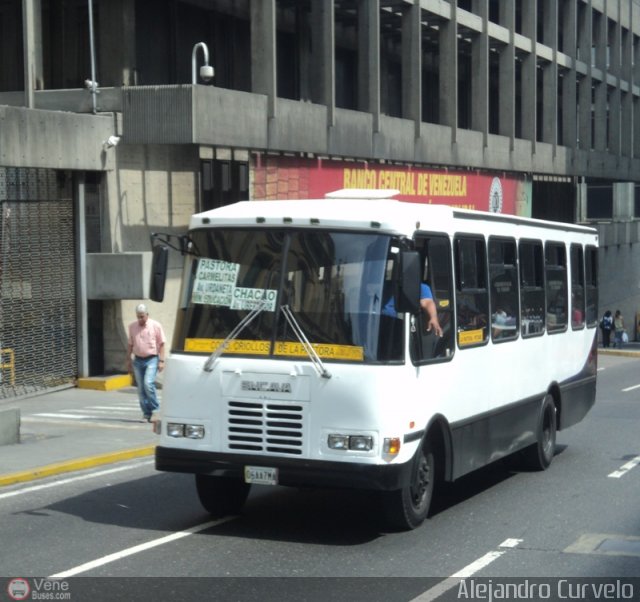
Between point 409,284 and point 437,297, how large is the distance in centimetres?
115

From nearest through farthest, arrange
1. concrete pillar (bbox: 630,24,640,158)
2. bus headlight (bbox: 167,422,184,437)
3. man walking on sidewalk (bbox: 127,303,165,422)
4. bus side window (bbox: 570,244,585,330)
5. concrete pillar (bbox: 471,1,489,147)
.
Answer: bus headlight (bbox: 167,422,184,437) → bus side window (bbox: 570,244,585,330) → man walking on sidewalk (bbox: 127,303,165,422) → concrete pillar (bbox: 471,1,489,147) → concrete pillar (bbox: 630,24,640,158)

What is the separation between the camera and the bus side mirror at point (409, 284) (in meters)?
9.64

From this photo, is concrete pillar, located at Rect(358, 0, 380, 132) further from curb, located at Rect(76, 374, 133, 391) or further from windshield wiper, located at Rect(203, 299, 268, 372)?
windshield wiper, located at Rect(203, 299, 268, 372)

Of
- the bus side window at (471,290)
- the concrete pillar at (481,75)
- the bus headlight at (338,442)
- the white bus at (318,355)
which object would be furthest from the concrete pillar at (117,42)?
the concrete pillar at (481,75)

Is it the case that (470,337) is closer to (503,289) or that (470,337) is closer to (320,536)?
(503,289)

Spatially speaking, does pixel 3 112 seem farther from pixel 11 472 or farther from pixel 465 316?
pixel 465 316

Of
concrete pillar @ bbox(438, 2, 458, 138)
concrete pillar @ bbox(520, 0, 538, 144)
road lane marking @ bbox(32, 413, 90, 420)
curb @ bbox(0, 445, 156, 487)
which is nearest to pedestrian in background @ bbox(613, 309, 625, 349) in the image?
concrete pillar @ bbox(520, 0, 538, 144)

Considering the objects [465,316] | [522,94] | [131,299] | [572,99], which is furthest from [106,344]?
[572,99]

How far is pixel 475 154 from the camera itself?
40.9m

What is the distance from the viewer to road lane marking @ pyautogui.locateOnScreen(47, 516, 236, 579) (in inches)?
344

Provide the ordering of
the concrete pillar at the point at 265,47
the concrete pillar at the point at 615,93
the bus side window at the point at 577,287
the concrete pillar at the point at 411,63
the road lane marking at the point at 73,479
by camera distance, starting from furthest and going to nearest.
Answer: the concrete pillar at the point at 615,93, the concrete pillar at the point at 411,63, the concrete pillar at the point at 265,47, the bus side window at the point at 577,287, the road lane marking at the point at 73,479

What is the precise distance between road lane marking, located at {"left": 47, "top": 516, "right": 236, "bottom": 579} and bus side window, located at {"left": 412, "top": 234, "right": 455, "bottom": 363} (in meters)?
2.32

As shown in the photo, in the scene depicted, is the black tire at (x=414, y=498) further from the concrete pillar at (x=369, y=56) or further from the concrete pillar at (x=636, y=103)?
the concrete pillar at (x=636, y=103)

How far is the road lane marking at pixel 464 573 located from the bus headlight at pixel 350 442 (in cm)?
121
